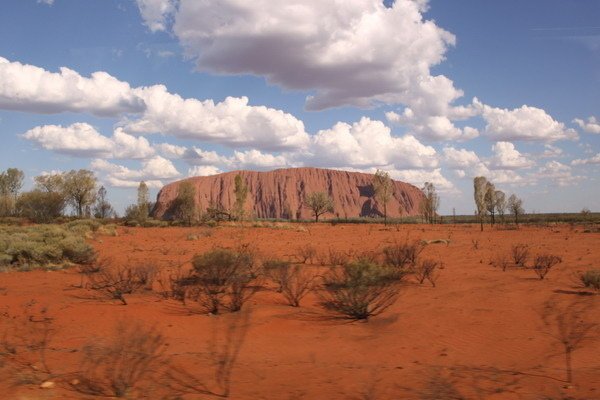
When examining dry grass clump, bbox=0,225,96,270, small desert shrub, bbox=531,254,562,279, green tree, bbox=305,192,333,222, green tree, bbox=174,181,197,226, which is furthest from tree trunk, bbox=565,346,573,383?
green tree, bbox=305,192,333,222

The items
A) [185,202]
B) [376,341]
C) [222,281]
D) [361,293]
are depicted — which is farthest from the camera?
[185,202]

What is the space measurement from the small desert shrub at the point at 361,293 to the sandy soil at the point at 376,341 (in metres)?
0.30

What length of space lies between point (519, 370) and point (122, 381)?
5.21m

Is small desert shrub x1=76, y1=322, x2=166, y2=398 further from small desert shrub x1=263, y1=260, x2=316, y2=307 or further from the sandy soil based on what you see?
small desert shrub x1=263, y1=260, x2=316, y2=307

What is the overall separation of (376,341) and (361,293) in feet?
6.43

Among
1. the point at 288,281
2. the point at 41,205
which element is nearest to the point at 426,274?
the point at 288,281

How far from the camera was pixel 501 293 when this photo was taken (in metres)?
11.1

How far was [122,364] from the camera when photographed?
6.25 m

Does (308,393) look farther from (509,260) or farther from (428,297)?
(509,260)

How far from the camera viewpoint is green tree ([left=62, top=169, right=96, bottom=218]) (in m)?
60.7

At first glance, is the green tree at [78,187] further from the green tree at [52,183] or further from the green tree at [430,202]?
the green tree at [430,202]

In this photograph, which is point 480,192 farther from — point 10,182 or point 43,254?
point 10,182

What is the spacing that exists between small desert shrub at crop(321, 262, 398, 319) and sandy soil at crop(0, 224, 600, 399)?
299 mm

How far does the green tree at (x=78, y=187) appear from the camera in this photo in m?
60.7
